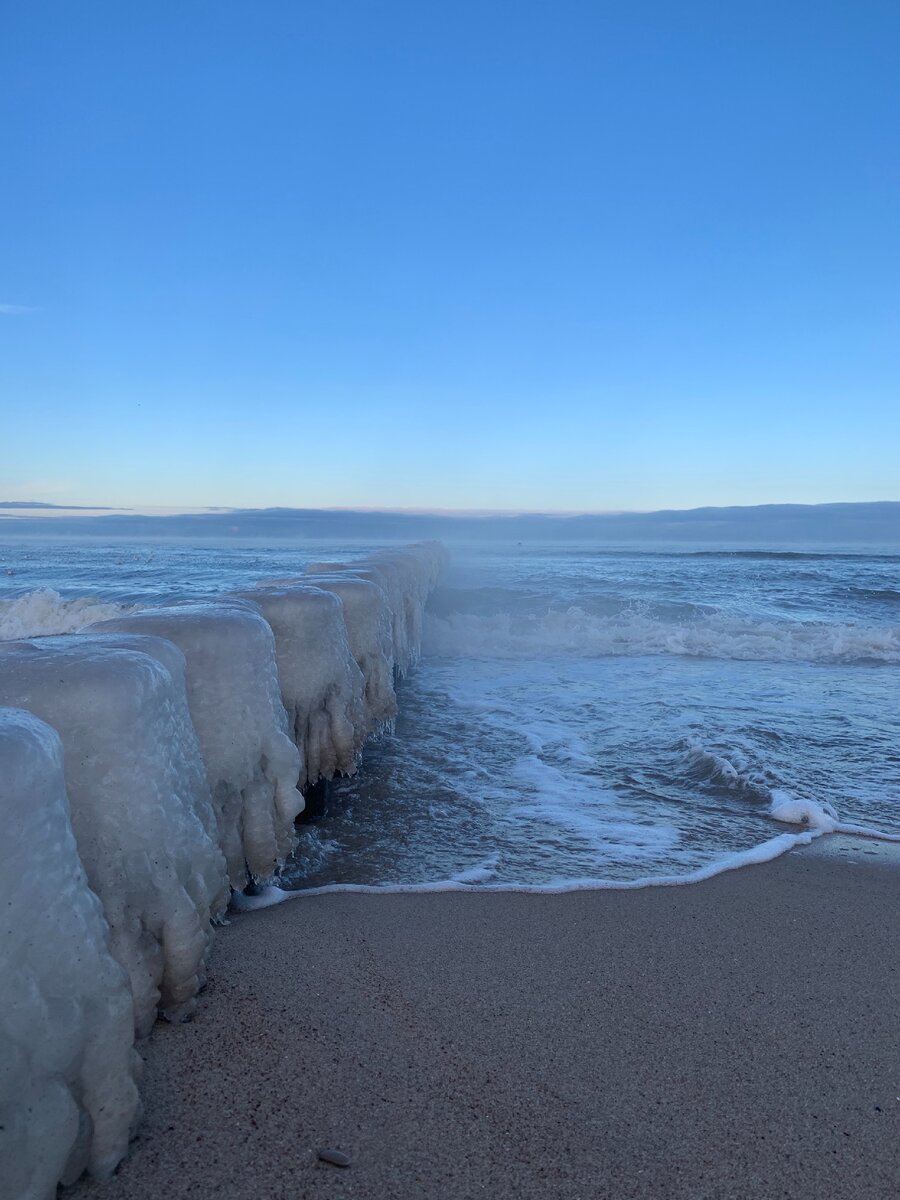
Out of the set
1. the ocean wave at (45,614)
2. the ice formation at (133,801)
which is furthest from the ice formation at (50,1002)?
the ocean wave at (45,614)

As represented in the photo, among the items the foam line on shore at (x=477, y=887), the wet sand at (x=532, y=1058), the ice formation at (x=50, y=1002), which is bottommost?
the foam line on shore at (x=477, y=887)

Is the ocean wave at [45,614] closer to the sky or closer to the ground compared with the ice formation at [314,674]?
closer to the ground

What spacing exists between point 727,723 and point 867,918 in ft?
9.72

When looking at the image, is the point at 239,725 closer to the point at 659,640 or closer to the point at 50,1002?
the point at 50,1002

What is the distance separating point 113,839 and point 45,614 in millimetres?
9463

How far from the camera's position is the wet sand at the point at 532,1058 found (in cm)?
153

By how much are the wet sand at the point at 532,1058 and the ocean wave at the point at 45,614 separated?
26.0 ft

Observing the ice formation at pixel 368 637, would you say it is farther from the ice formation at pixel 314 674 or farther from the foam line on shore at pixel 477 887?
the foam line on shore at pixel 477 887

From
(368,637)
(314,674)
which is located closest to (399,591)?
(368,637)

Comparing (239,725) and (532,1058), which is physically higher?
(239,725)

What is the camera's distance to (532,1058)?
1.89m

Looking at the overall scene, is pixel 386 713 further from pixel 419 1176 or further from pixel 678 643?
pixel 678 643

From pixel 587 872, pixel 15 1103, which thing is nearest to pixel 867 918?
pixel 587 872

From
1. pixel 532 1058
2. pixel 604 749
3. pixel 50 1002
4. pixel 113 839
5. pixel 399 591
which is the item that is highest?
pixel 399 591
